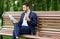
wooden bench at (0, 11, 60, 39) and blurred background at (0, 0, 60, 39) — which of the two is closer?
wooden bench at (0, 11, 60, 39)

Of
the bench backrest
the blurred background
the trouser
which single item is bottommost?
the trouser

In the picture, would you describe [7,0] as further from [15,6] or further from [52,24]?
[52,24]

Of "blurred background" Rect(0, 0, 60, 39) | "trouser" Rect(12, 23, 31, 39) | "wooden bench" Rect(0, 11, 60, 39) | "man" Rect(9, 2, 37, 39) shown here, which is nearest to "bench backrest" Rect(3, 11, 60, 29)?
"wooden bench" Rect(0, 11, 60, 39)

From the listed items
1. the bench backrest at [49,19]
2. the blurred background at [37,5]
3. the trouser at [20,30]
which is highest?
Result: the blurred background at [37,5]

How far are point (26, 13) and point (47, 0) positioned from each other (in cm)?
144

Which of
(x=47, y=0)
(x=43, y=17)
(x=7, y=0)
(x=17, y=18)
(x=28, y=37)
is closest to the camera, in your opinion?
(x=28, y=37)

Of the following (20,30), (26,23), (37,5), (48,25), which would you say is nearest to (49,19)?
(48,25)

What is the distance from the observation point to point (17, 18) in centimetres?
779

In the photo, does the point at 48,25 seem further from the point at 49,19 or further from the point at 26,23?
the point at 26,23

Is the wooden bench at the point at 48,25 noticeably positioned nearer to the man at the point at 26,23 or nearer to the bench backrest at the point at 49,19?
the bench backrest at the point at 49,19

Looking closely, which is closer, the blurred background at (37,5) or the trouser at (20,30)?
the trouser at (20,30)

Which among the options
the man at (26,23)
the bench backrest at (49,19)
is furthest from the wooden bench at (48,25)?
the man at (26,23)

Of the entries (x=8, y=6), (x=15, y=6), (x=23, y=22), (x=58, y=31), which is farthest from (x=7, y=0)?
(x=58, y=31)

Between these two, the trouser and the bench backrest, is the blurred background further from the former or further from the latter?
the trouser
